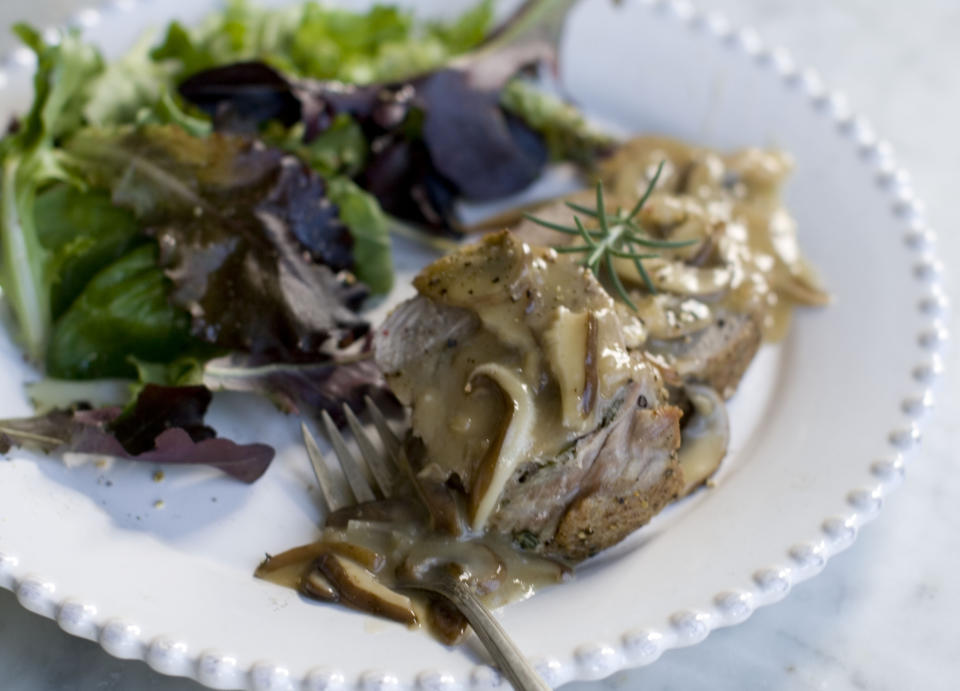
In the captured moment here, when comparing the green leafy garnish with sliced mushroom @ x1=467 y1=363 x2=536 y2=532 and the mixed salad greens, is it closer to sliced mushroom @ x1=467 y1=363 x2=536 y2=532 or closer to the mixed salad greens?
the mixed salad greens

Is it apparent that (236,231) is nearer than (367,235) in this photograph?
Yes

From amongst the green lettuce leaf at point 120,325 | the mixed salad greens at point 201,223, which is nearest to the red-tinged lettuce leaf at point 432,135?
the mixed salad greens at point 201,223

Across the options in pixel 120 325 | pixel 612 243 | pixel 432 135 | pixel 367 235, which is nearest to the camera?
pixel 612 243

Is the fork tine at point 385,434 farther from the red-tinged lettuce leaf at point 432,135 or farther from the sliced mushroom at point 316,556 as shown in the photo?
the red-tinged lettuce leaf at point 432,135

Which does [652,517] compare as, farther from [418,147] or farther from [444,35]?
[444,35]

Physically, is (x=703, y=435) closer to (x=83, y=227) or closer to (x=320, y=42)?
(x=83, y=227)

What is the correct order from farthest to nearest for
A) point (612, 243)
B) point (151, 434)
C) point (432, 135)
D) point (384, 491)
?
point (432, 135) < point (612, 243) < point (151, 434) < point (384, 491)

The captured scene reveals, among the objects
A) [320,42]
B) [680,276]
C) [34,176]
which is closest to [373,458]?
[680,276]

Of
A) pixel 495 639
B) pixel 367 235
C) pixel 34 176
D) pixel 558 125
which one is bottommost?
pixel 34 176
